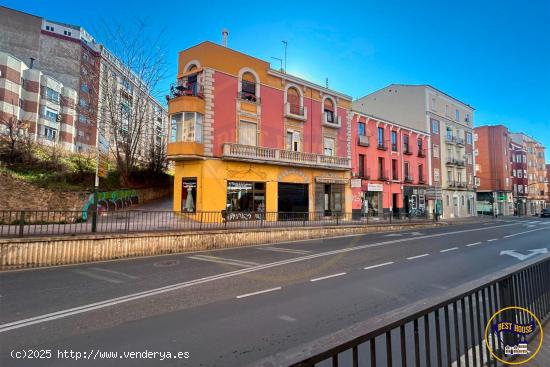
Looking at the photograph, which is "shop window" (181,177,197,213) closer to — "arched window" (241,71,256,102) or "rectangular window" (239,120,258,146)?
"rectangular window" (239,120,258,146)

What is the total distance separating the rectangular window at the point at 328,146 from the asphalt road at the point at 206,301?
1708 centimetres

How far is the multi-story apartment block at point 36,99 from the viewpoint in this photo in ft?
127

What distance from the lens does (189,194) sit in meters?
20.3

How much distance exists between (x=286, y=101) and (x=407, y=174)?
19384mm

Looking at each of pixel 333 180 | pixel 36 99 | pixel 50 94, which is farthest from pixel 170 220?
pixel 50 94

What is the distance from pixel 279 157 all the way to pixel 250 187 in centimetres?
327

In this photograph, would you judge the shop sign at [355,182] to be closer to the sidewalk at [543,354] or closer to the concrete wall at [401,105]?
the concrete wall at [401,105]

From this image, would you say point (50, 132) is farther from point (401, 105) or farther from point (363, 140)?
point (401, 105)

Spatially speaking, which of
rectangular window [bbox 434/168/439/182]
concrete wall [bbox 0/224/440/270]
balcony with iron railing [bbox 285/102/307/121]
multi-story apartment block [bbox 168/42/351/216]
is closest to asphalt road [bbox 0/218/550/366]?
concrete wall [bbox 0/224/440/270]

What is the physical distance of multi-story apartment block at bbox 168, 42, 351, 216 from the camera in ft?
66.1

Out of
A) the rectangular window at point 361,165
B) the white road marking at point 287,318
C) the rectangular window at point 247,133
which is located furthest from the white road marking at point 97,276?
the rectangular window at point 361,165

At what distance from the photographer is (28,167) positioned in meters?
18.1

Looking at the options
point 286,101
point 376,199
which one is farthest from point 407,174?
point 286,101

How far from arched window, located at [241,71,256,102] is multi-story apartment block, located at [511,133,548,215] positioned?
72390 millimetres
